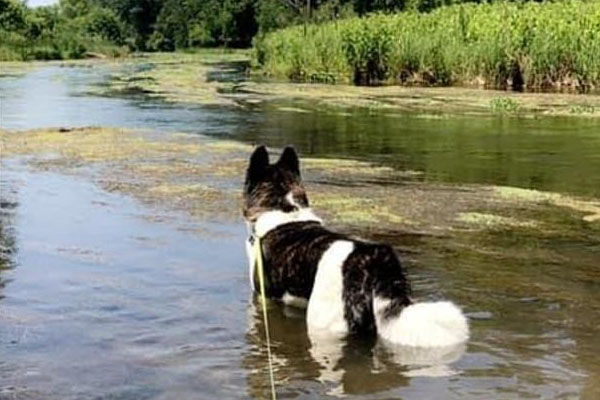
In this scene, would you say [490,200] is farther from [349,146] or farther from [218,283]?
[349,146]

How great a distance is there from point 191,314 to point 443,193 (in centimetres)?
505

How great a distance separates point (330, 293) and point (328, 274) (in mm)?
108

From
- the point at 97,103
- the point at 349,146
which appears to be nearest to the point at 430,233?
the point at 349,146

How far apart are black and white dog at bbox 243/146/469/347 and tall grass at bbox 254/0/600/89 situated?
20.9 meters

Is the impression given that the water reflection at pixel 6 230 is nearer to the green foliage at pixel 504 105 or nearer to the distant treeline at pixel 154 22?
the green foliage at pixel 504 105

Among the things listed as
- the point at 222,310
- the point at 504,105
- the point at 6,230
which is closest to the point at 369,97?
the point at 504,105

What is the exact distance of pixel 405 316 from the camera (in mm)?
5066

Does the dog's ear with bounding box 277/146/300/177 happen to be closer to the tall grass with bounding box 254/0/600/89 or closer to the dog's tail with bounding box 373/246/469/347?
the dog's tail with bounding box 373/246/469/347

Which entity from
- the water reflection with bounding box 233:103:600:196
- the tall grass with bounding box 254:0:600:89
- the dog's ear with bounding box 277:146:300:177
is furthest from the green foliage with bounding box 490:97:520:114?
the dog's ear with bounding box 277:146:300:177

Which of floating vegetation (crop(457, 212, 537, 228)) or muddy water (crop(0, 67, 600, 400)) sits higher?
floating vegetation (crop(457, 212, 537, 228))

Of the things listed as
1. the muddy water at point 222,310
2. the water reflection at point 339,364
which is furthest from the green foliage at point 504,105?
the water reflection at point 339,364

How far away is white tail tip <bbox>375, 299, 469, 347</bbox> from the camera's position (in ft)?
16.5

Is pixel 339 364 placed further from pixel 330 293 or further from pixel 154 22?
pixel 154 22

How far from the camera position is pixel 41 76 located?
122 ft
